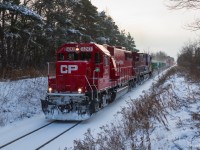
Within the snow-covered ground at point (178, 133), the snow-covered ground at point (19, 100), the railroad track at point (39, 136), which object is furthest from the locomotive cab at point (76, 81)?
the snow-covered ground at point (178, 133)

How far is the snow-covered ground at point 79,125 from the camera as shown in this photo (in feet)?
26.1

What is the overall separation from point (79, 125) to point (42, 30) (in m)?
21.2

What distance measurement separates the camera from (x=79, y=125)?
13562 mm

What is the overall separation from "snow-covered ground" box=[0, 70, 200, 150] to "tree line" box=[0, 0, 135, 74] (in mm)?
7015

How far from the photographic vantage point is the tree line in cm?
2725

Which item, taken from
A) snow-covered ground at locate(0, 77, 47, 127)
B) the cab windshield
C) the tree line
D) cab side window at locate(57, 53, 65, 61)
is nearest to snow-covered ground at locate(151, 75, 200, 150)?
the cab windshield

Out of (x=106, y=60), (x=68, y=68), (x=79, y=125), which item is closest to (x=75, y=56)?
(x=68, y=68)

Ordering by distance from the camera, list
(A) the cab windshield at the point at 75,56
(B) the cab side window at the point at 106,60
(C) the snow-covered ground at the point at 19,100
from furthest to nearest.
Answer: (B) the cab side window at the point at 106,60
(A) the cab windshield at the point at 75,56
(C) the snow-covered ground at the point at 19,100

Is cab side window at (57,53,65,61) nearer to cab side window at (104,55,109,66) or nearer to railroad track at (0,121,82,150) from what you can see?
cab side window at (104,55,109,66)

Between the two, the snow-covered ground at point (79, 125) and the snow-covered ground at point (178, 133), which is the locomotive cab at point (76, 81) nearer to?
the snow-covered ground at point (79, 125)

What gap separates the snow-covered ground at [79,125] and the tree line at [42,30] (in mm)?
7015

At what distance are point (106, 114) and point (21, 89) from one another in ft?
15.6

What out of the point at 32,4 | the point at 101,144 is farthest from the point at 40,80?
the point at 32,4

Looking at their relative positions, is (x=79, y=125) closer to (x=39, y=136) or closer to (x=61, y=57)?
(x=39, y=136)
